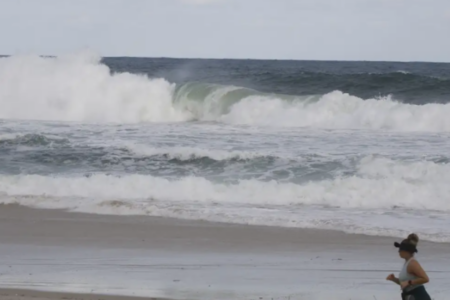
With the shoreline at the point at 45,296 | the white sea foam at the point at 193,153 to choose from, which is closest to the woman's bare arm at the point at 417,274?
the shoreline at the point at 45,296

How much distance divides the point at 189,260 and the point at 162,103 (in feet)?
59.3

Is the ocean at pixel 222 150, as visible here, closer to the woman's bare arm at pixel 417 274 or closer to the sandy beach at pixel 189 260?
the sandy beach at pixel 189 260

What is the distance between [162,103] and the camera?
25.7m

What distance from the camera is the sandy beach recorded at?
21.6 feet

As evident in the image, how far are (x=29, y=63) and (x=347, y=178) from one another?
18.8 m

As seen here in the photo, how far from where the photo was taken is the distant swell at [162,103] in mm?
22016

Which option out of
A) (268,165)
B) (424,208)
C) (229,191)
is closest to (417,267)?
(424,208)

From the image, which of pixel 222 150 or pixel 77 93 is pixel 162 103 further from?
pixel 222 150

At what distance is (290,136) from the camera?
18.7 meters

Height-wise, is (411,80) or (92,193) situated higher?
(411,80)

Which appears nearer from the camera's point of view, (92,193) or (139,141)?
(92,193)

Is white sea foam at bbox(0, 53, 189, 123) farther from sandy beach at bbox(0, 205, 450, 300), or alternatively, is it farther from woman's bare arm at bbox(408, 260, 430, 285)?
woman's bare arm at bbox(408, 260, 430, 285)

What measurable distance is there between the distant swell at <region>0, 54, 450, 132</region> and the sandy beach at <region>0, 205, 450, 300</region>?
12.3m

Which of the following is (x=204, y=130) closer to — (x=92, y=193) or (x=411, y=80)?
(x=92, y=193)
